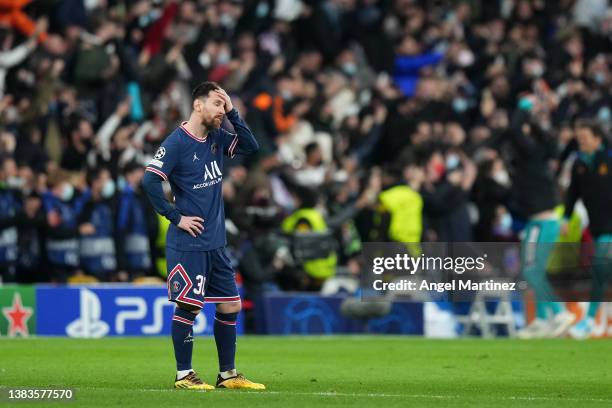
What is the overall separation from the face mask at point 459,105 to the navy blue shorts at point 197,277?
630 inches

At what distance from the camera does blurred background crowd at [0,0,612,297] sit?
20.8m

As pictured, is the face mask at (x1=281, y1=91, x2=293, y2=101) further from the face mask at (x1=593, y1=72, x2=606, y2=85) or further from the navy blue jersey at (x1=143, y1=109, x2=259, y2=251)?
the navy blue jersey at (x1=143, y1=109, x2=259, y2=251)

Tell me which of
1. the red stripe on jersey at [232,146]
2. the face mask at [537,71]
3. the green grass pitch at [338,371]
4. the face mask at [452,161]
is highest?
the face mask at [537,71]

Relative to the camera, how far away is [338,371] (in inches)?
551

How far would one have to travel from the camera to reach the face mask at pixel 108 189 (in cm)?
2103

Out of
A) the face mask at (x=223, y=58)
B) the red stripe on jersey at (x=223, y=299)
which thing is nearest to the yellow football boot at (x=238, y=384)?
the red stripe on jersey at (x=223, y=299)

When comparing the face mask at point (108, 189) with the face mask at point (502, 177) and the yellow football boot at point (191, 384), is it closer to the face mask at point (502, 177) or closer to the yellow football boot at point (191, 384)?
the face mask at point (502, 177)

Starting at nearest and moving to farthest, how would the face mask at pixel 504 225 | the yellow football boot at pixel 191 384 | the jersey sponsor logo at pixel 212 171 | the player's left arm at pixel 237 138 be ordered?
the yellow football boot at pixel 191 384, the jersey sponsor logo at pixel 212 171, the player's left arm at pixel 237 138, the face mask at pixel 504 225

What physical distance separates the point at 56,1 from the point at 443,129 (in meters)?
6.95

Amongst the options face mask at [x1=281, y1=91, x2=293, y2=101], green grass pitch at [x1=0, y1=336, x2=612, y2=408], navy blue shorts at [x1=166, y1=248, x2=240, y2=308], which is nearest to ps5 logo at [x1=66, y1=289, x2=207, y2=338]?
green grass pitch at [x1=0, y1=336, x2=612, y2=408]

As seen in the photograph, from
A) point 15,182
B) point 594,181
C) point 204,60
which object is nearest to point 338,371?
point 594,181

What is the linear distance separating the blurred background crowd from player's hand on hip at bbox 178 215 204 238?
8992 mm

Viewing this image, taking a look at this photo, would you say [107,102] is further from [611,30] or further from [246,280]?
[611,30]

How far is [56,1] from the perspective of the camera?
78.2ft
